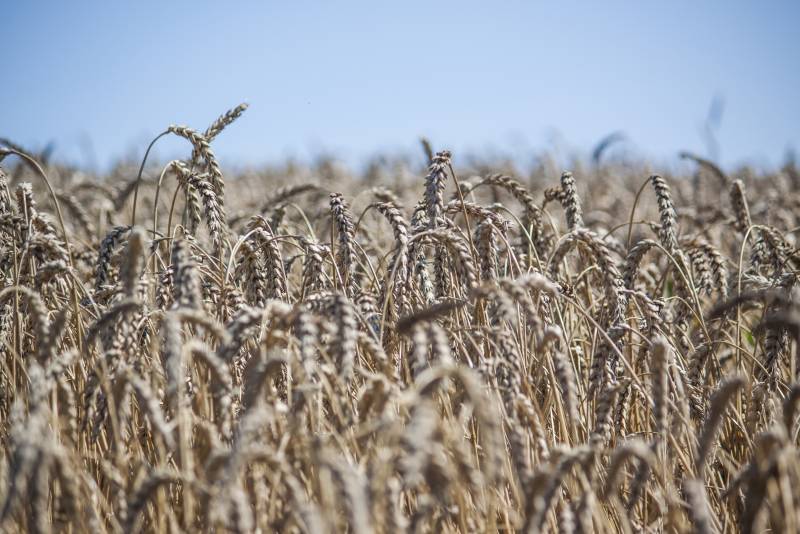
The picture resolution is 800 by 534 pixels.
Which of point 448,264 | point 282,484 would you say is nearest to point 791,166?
point 448,264

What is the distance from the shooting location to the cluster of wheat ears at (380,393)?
1.26 meters

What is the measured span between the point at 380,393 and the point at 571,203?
5.66ft

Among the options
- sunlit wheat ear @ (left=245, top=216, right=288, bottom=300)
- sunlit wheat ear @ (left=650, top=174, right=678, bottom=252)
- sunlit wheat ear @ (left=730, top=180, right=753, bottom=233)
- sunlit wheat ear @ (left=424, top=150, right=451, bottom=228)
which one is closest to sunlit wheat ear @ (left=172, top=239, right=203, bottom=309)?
sunlit wheat ear @ (left=245, top=216, right=288, bottom=300)

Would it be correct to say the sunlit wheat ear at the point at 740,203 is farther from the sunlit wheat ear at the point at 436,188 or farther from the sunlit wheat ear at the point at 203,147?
the sunlit wheat ear at the point at 203,147

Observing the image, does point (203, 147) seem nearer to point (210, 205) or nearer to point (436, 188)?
point (210, 205)

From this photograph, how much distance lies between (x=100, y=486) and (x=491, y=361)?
1.28m

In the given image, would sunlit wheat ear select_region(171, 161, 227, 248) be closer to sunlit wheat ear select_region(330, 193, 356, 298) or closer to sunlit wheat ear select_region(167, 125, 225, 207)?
sunlit wheat ear select_region(167, 125, 225, 207)

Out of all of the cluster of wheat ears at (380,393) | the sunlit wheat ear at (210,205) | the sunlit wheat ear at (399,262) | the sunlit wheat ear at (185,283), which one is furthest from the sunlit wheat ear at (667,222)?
the sunlit wheat ear at (185,283)

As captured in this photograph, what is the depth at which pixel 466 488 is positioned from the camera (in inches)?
69.9

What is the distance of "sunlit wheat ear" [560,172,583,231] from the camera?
2.82 m

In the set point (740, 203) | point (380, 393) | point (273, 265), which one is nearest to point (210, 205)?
point (273, 265)

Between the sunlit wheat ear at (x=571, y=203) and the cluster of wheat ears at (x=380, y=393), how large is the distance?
0.04 feet

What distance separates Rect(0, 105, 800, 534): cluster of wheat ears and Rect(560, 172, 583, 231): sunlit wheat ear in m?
0.01

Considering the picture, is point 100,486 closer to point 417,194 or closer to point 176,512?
point 176,512
